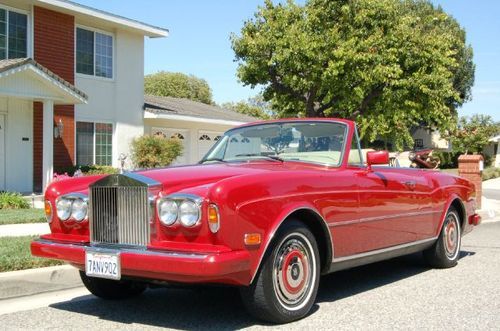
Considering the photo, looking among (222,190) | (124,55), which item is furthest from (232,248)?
(124,55)

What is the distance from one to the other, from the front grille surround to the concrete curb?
4.91ft

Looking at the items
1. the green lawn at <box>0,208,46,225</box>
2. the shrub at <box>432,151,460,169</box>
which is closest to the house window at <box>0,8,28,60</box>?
the green lawn at <box>0,208,46,225</box>

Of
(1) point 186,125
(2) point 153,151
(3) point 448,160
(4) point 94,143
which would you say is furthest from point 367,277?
(3) point 448,160

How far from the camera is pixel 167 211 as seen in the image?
4.27m

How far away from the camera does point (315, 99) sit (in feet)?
74.4

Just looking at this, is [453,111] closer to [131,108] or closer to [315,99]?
[315,99]

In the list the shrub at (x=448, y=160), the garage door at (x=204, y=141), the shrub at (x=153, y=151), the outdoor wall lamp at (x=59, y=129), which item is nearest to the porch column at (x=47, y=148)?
the outdoor wall lamp at (x=59, y=129)

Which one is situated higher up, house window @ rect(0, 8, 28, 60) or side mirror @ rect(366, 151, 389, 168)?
house window @ rect(0, 8, 28, 60)

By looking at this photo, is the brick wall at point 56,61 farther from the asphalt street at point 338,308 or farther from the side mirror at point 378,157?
the side mirror at point 378,157

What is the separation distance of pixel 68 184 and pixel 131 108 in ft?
51.1

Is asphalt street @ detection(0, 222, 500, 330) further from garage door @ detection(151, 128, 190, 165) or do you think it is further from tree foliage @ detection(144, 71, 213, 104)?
tree foliage @ detection(144, 71, 213, 104)

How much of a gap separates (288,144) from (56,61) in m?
13.5

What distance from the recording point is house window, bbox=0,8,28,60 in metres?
16.1

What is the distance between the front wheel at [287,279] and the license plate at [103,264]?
95 cm
